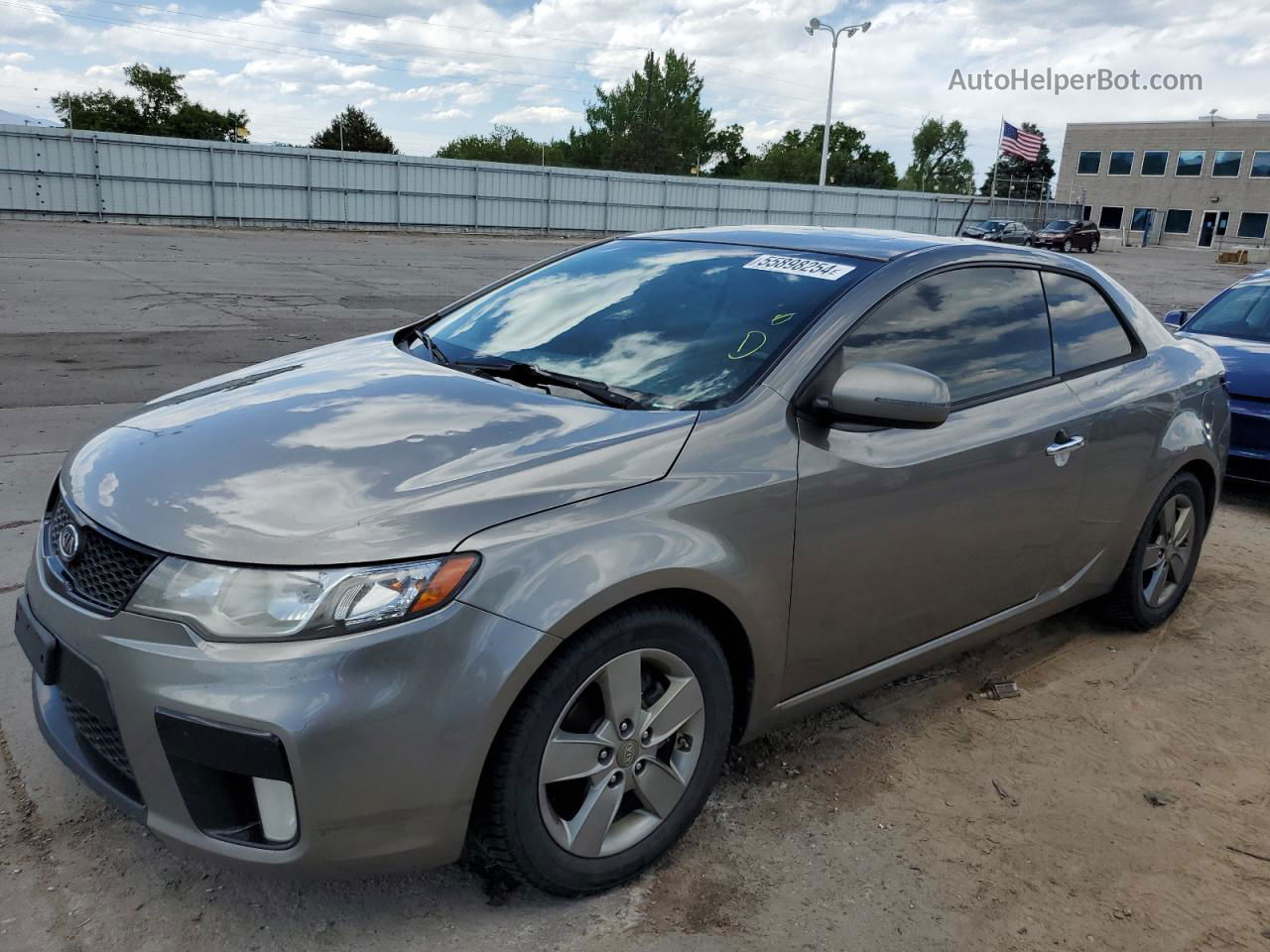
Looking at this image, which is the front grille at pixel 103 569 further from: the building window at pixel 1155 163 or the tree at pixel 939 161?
the tree at pixel 939 161

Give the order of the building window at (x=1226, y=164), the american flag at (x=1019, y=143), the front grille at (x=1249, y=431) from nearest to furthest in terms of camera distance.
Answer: the front grille at (x=1249, y=431), the american flag at (x=1019, y=143), the building window at (x=1226, y=164)

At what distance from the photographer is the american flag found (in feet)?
120

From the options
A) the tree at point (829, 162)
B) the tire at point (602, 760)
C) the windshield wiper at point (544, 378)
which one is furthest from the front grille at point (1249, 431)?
the tree at point (829, 162)

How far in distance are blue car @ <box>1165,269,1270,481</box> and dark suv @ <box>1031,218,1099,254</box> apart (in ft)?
122

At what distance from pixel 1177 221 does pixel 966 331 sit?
250 feet

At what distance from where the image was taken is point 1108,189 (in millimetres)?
72250

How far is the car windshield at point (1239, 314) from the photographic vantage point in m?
7.05

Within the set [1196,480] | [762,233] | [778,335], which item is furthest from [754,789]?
[1196,480]

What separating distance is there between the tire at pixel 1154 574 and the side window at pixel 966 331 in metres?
1.02

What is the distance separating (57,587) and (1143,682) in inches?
143

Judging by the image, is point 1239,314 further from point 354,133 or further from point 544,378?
point 354,133

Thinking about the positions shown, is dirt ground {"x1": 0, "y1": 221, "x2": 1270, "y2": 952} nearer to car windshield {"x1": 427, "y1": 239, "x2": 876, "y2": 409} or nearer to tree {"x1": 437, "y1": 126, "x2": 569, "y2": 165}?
car windshield {"x1": 427, "y1": 239, "x2": 876, "y2": 409}

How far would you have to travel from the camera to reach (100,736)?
2221mm

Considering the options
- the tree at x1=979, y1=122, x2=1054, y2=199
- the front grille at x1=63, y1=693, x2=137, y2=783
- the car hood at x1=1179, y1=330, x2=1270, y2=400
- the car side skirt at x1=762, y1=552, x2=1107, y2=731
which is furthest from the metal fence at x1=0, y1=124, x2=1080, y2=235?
the tree at x1=979, y1=122, x2=1054, y2=199
